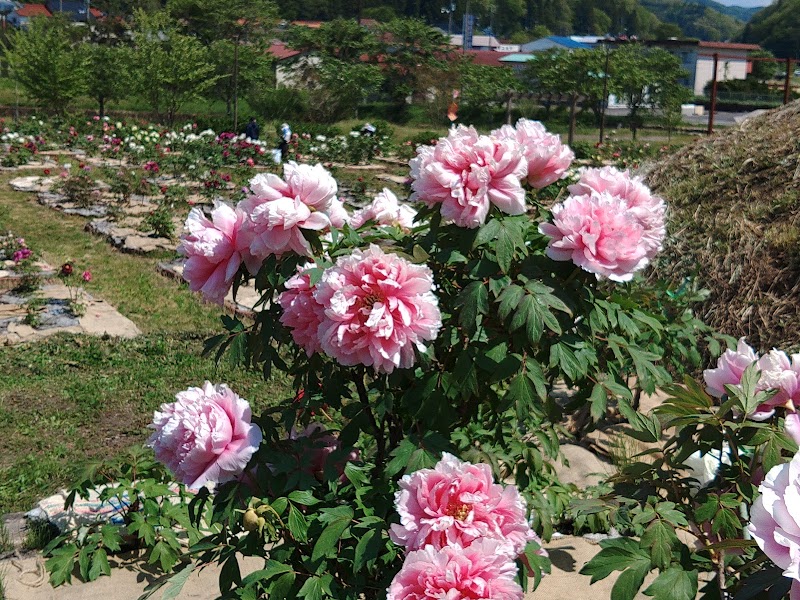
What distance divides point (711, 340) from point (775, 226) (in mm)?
2022

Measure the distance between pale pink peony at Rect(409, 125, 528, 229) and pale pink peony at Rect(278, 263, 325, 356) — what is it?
30 cm

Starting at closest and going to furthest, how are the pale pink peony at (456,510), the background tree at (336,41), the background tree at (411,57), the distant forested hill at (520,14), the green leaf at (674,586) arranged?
the green leaf at (674,586)
the pale pink peony at (456,510)
the background tree at (336,41)
the background tree at (411,57)
the distant forested hill at (520,14)

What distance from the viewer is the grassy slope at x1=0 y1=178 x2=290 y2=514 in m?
3.96

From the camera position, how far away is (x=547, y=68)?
31688mm

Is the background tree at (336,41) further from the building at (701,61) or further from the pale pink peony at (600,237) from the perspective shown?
the building at (701,61)

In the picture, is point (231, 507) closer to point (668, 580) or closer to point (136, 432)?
point (668, 580)

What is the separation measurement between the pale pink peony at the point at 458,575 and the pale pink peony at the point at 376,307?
0.35 m

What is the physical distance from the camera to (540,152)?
1.91m

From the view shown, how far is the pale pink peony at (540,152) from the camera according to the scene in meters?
1.92

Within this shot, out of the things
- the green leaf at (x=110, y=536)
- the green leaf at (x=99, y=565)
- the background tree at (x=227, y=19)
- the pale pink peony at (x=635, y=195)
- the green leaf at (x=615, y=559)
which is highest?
the background tree at (x=227, y=19)

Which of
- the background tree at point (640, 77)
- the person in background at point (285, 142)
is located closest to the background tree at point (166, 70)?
the person in background at point (285, 142)

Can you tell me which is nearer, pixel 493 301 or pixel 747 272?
pixel 493 301

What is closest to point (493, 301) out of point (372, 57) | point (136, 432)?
point (136, 432)

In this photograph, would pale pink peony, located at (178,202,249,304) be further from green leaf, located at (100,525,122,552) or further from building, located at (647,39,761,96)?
building, located at (647,39,761,96)
